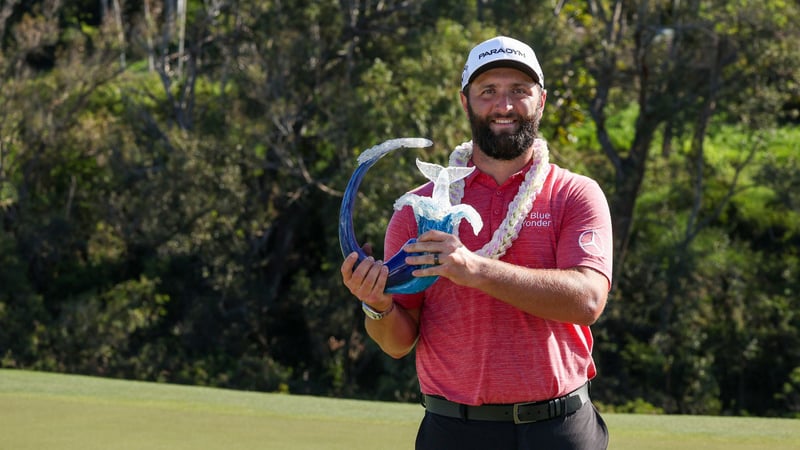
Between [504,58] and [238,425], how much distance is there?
152 inches

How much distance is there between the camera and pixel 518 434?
2930mm

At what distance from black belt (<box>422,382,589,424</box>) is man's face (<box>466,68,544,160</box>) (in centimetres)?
68

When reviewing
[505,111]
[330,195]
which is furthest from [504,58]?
[330,195]

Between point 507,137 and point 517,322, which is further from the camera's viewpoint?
point 507,137

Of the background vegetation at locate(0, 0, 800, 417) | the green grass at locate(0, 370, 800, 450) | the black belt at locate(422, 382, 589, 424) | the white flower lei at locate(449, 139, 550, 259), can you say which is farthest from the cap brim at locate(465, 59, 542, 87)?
the background vegetation at locate(0, 0, 800, 417)

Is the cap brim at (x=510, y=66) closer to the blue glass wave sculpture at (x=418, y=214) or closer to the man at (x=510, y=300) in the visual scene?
the man at (x=510, y=300)

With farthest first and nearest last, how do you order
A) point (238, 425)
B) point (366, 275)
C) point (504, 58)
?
1. point (238, 425)
2. point (504, 58)
3. point (366, 275)

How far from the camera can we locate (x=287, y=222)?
19.1 meters

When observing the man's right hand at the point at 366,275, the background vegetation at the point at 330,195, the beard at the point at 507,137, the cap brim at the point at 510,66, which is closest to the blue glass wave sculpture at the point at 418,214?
the man's right hand at the point at 366,275

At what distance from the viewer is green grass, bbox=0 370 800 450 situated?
5.68 metres

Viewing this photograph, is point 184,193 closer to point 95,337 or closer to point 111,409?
point 95,337

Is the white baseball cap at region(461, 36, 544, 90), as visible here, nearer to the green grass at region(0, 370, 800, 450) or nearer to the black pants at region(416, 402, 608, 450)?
the black pants at region(416, 402, 608, 450)

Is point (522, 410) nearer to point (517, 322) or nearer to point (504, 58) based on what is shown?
point (517, 322)

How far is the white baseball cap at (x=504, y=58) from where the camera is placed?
119 inches
